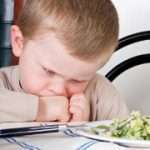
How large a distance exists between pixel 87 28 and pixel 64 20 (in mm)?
48

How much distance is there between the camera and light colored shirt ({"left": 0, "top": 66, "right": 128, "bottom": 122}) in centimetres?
82

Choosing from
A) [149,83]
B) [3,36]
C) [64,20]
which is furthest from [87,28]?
[149,83]

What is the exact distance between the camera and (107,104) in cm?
109

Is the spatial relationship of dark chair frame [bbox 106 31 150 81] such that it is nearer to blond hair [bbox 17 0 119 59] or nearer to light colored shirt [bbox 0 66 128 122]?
light colored shirt [bbox 0 66 128 122]

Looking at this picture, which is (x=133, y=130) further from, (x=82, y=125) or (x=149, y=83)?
(x=149, y=83)

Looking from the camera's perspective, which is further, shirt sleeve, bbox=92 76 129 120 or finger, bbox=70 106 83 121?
shirt sleeve, bbox=92 76 129 120

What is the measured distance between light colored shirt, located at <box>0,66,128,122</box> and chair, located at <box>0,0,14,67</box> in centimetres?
51

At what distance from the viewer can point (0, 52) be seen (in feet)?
5.18

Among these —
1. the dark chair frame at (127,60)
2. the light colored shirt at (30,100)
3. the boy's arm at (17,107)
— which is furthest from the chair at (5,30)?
the boy's arm at (17,107)

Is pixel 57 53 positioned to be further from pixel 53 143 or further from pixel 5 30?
pixel 5 30

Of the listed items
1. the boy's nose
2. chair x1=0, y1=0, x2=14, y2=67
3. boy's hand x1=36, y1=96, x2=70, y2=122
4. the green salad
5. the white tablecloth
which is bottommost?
the white tablecloth

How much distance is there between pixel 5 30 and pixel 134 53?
625mm

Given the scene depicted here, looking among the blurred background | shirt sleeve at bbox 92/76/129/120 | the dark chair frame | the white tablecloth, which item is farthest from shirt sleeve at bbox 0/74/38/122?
the blurred background

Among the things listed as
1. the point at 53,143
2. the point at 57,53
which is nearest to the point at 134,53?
the point at 57,53
